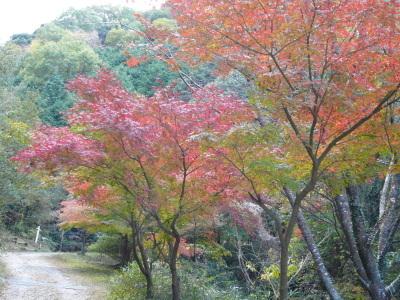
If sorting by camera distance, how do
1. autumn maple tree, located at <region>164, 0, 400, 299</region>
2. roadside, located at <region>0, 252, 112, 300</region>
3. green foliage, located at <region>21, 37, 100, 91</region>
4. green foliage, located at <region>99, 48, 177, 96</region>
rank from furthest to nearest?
green foliage, located at <region>21, 37, 100, 91</region> → green foliage, located at <region>99, 48, 177, 96</region> → roadside, located at <region>0, 252, 112, 300</region> → autumn maple tree, located at <region>164, 0, 400, 299</region>

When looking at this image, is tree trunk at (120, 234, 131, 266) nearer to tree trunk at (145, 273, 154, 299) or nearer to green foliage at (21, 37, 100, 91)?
tree trunk at (145, 273, 154, 299)

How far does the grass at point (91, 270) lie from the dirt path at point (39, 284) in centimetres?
29

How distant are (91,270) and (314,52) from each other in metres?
14.9

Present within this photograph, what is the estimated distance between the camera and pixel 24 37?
4331cm

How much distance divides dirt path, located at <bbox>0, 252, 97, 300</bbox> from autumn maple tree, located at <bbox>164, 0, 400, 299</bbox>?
7.98 meters

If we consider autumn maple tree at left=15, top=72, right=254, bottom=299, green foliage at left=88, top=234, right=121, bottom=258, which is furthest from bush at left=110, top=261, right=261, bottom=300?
green foliage at left=88, top=234, right=121, bottom=258

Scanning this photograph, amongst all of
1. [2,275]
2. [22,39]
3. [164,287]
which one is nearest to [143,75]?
[2,275]

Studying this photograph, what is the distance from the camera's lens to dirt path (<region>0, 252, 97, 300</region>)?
34.8 feet

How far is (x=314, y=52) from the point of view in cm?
431

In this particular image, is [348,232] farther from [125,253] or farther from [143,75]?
[143,75]

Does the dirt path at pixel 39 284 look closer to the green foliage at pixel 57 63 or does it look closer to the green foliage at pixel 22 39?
the green foliage at pixel 57 63

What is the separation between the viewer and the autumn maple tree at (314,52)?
429 centimetres

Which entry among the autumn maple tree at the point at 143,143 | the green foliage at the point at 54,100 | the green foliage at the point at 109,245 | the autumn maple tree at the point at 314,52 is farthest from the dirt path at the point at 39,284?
the green foliage at the point at 54,100

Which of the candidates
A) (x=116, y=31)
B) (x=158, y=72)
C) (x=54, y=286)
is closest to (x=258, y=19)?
(x=54, y=286)
